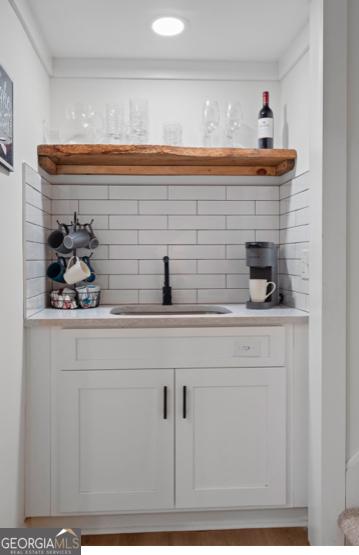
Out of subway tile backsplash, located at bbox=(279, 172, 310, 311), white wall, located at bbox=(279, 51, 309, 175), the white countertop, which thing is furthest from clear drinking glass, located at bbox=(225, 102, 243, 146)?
the white countertop

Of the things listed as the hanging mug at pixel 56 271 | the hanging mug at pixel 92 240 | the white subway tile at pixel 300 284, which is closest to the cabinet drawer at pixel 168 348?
the white subway tile at pixel 300 284

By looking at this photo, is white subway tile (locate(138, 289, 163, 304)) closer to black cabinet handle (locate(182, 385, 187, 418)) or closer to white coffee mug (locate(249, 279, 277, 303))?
white coffee mug (locate(249, 279, 277, 303))

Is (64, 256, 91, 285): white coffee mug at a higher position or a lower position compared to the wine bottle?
lower

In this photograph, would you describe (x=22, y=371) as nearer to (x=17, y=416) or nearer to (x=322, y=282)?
(x=17, y=416)

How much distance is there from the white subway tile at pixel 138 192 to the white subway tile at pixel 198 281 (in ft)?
1.49

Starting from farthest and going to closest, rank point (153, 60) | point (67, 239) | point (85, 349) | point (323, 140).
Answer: point (153, 60), point (67, 239), point (85, 349), point (323, 140)

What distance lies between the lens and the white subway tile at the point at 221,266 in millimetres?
2660

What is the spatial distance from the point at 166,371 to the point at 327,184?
1.01m

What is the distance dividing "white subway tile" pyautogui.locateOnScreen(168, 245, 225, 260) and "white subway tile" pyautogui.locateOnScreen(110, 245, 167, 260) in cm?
6

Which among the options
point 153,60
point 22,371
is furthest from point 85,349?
point 153,60

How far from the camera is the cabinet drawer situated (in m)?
2.01

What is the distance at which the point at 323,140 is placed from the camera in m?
1.88

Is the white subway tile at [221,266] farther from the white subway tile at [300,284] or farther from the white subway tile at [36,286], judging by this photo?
the white subway tile at [36,286]

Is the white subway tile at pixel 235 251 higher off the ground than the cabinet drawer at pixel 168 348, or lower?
higher
